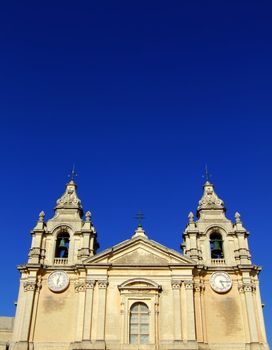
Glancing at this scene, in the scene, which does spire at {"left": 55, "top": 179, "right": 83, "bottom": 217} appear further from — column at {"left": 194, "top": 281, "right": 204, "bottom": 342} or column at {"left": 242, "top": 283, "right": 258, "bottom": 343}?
column at {"left": 242, "top": 283, "right": 258, "bottom": 343}

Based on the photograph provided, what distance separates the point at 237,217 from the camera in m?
30.0

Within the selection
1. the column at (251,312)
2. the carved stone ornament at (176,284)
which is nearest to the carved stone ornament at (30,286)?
the carved stone ornament at (176,284)

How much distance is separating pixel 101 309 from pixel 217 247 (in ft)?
29.9

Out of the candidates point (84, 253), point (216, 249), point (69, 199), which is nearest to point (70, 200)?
point (69, 199)

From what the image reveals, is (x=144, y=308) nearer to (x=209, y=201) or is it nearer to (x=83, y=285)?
(x=83, y=285)

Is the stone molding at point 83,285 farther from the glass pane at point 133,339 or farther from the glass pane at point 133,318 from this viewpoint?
the glass pane at point 133,339

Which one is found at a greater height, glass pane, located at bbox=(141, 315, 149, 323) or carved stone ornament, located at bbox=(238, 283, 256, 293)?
carved stone ornament, located at bbox=(238, 283, 256, 293)

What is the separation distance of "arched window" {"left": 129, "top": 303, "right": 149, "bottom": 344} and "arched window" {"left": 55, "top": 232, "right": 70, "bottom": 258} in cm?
642

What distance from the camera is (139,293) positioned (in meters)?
26.3

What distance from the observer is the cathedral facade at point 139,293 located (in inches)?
988

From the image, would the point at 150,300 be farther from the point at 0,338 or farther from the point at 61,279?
the point at 0,338

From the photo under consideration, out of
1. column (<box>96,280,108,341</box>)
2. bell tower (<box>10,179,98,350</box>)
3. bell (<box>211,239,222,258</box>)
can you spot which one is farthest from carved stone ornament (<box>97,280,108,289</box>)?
bell (<box>211,239,222,258</box>)

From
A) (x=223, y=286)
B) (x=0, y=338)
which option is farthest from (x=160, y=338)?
(x=0, y=338)

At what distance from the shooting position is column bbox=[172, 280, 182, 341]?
81.6 feet
